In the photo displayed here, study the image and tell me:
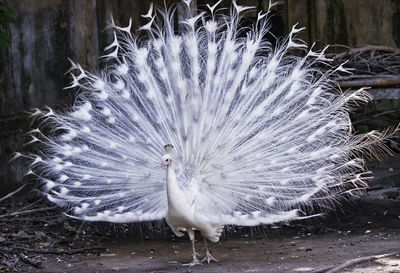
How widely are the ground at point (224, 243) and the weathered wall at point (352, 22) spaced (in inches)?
82.7

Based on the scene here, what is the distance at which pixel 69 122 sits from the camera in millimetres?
7008

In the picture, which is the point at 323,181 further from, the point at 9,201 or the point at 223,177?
the point at 9,201

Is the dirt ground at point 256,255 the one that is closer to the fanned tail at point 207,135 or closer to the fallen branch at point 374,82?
the fanned tail at point 207,135

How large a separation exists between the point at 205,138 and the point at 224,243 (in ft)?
4.10

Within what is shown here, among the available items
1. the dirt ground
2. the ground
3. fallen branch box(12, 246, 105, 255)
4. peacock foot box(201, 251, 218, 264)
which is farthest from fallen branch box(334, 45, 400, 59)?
fallen branch box(12, 246, 105, 255)

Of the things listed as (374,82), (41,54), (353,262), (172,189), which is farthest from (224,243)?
(41,54)

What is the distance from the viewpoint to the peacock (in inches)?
246

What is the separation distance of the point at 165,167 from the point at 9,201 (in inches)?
123

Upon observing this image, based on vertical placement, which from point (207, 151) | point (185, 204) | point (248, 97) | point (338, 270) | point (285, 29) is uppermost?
point (285, 29)

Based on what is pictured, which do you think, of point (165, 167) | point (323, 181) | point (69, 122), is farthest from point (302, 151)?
point (69, 122)

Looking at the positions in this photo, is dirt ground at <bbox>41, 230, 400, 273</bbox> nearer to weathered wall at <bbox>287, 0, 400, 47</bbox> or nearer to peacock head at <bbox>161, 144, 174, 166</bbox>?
peacock head at <bbox>161, 144, 174, 166</bbox>

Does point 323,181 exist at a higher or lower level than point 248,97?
lower

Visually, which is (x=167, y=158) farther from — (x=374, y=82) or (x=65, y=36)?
(x=65, y=36)

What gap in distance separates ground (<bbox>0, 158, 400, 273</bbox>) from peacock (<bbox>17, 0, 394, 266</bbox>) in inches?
15.6
